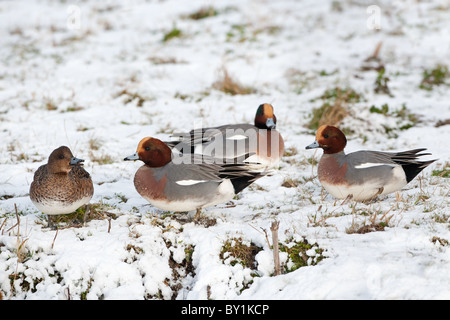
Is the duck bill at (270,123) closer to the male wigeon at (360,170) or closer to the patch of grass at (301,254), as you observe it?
the male wigeon at (360,170)

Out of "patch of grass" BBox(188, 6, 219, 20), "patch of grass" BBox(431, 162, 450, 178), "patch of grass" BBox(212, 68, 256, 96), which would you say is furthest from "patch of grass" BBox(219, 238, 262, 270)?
"patch of grass" BBox(188, 6, 219, 20)

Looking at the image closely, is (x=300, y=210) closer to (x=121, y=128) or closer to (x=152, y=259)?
(x=152, y=259)

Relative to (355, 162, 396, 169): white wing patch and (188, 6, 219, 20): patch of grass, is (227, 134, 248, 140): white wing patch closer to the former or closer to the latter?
(355, 162, 396, 169): white wing patch

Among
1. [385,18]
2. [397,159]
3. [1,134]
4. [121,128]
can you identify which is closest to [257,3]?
[385,18]

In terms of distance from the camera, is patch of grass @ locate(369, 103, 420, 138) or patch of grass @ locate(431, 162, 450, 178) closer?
patch of grass @ locate(431, 162, 450, 178)

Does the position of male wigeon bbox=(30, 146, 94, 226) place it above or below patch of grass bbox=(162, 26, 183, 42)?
below

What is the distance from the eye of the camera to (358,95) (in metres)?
7.43

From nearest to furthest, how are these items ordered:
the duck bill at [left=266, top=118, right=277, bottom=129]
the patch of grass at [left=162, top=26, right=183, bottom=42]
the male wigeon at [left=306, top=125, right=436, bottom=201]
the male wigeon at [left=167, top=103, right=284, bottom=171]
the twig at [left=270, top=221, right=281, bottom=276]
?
1. the twig at [left=270, top=221, right=281, bottom=276]
2. the male wigeon at [left=306, top=125, right=436, bottom=201]
3. the male wigeon at [left=167, top=103, right=284, bottom=171]
4. the duck bill at [left=266, top=118, right=277, bottom=129]
5. the patch of grass at [left=162, top=26, right=183, bottom=42]

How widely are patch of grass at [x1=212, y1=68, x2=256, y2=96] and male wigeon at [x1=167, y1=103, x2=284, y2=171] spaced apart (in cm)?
241

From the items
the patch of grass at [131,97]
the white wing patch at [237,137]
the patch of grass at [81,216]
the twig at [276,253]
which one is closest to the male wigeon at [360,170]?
the white wing patch at [237,137]

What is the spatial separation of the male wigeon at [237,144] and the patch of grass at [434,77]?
12.0 ft

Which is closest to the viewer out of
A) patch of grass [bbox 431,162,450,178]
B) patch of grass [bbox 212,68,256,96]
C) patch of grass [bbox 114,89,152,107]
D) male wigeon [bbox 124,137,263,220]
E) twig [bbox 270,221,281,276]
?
twig [bbox 270,221,281,276]

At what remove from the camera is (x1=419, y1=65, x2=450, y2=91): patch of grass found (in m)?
7.87

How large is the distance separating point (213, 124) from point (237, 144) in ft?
5.30
